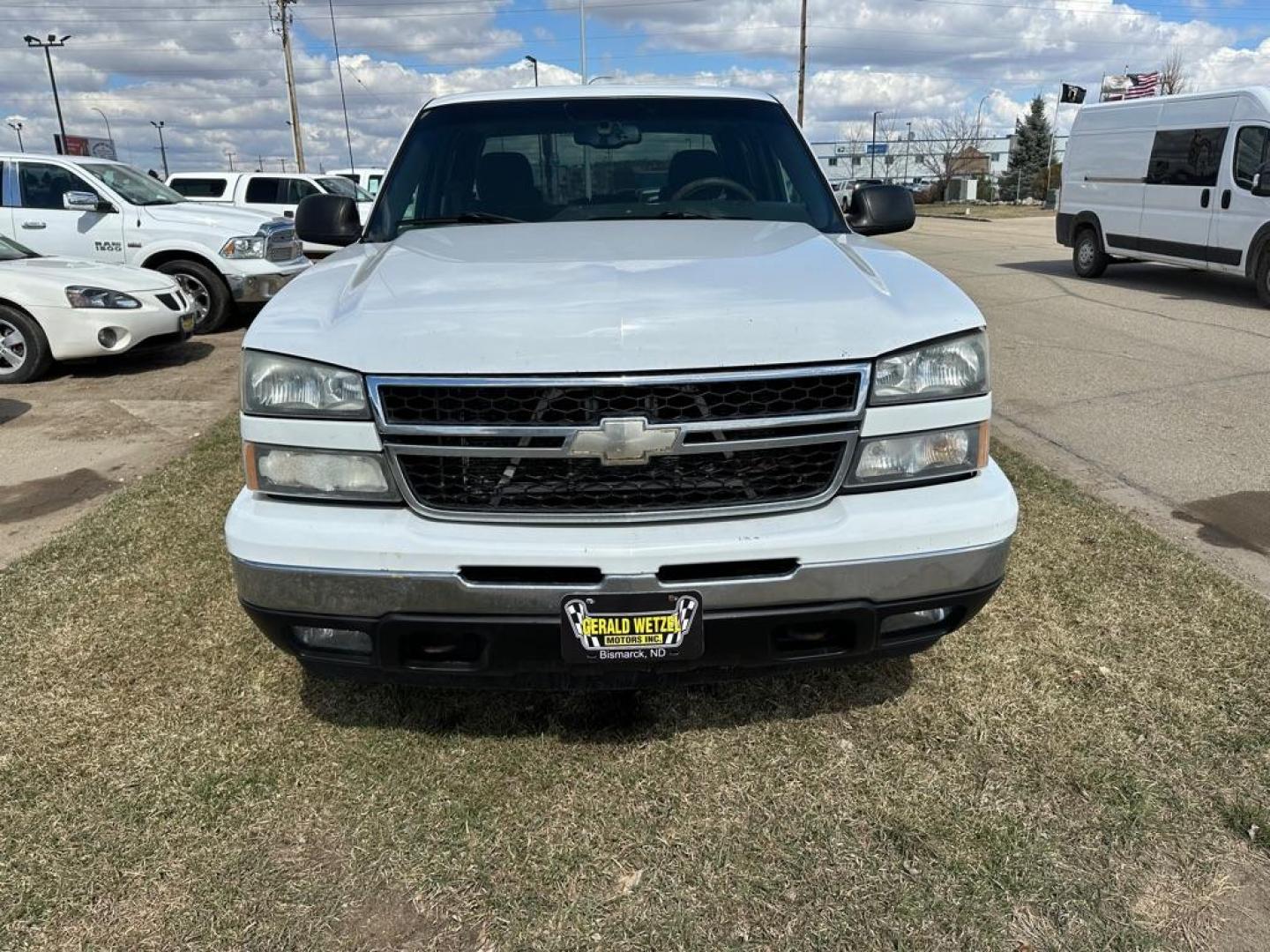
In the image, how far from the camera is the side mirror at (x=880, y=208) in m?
3.89

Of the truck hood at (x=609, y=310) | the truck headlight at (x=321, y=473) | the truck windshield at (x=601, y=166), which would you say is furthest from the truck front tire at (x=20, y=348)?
the truck headlight at (x=321, y=473)

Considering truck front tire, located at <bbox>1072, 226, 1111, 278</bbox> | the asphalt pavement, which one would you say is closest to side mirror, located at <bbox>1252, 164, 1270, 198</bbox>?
the asphalt pavement

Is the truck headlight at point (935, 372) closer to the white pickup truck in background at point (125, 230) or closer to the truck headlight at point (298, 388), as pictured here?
the truck headlight at point (298, 388)

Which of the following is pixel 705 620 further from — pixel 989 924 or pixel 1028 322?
pixel 1028 322

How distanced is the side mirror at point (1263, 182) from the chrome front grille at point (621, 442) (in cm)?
1063

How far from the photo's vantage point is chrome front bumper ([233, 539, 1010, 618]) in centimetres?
216

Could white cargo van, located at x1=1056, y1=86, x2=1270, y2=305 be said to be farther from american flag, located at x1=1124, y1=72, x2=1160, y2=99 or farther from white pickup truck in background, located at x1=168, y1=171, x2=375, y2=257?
american flag, located at x1=1124, y1=72, x2=1160, y2=99

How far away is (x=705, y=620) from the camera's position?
220 cm

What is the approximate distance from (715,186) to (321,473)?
213 cm

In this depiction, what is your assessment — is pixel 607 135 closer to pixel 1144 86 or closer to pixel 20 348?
pixel 20 348

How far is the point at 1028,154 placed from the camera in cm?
5775

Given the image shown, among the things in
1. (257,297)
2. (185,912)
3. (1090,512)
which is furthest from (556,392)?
(257,297)

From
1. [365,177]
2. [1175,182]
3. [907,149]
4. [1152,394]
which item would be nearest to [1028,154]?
[907,149]

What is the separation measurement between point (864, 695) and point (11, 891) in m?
2.39
